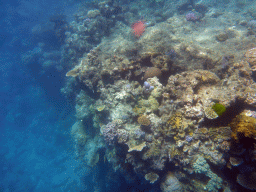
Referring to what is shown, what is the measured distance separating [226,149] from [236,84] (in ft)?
7.71

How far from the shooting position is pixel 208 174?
164 inches

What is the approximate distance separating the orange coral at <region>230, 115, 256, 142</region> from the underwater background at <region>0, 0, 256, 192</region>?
0.08ft

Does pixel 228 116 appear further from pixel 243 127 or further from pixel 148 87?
pixel 148 87

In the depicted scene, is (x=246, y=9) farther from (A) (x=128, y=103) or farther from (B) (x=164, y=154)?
(B) (x=164, y=154)

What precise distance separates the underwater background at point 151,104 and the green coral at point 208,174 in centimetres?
3

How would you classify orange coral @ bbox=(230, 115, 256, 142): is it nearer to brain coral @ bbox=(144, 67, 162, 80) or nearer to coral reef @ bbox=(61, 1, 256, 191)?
coral reef @ bbox=(61, 1, 256, 191)

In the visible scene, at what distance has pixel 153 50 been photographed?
22.7ft

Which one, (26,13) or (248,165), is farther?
(26,13)

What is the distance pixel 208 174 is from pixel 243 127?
1742mm

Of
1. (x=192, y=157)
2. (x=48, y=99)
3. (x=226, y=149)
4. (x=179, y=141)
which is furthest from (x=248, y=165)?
(x=48, y=99)

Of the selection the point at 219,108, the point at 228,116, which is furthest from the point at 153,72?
the point at 228,116

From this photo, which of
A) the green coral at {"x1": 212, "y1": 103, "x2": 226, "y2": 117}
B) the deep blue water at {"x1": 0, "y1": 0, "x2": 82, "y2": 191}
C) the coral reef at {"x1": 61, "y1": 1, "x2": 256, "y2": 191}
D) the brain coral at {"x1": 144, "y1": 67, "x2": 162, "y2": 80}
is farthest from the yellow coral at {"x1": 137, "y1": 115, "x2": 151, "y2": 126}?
the deep blue water at {"x1": 0, "y1": 0, "x2": 82, "y2": 191}

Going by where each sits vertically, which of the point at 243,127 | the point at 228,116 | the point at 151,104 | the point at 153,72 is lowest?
the point at 151,104

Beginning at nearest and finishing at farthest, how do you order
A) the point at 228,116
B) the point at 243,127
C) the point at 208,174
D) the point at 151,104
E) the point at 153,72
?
the point at 243,127, the point at 208,174, the point at 228,116, the point at 151,104, the point at 153,72
